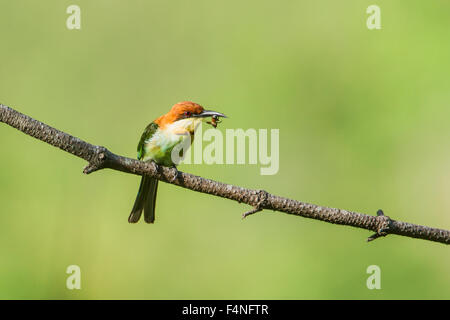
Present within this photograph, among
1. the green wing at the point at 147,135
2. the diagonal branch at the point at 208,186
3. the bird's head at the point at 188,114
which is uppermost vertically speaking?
the bird's head at the point at 188,114

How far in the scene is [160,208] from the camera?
3906mm

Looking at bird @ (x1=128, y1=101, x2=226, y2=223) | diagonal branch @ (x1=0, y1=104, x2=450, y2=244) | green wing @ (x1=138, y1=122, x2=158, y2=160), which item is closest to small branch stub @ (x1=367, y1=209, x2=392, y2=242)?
diagonal branch @ (x1=0, y1=104, x2=450, y2=244)

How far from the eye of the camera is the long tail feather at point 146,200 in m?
2.26

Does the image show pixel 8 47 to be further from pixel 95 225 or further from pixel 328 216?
pixel 328 216

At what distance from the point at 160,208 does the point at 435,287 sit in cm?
190

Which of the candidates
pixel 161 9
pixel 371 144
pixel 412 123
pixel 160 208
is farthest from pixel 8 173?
pixel 412 123

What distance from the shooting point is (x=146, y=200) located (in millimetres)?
2264

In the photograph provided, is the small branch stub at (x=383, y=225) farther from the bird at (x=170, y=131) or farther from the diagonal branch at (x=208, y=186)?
the bird at (x=170, y=131)

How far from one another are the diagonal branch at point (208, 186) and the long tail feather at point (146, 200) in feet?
2.43

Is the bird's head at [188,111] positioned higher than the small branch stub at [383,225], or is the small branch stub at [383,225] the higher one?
the bird's head at [188,111]

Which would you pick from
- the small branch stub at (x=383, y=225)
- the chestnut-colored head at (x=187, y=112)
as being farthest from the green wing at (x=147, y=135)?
the small branch stub at (x=383, y=225)

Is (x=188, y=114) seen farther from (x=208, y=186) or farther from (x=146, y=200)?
(x=208, y=186)

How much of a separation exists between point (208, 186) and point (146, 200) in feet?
2.87

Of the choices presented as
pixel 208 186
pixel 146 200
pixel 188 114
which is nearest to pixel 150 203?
pixel 146 200
